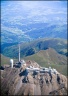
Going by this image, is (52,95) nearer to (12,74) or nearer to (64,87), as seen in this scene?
(64,87)

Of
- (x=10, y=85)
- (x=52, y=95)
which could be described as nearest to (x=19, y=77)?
(x=10, y=85)

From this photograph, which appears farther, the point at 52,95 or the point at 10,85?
the point at 10,85

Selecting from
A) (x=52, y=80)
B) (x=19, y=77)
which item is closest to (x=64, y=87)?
(x=52, y=80)

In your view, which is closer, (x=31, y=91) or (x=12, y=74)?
(x=31, y=91)

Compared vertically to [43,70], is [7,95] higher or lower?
lower

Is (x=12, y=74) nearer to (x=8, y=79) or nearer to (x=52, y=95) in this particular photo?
(x=8, y=79)

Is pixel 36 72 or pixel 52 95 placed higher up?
pixel 36 72
